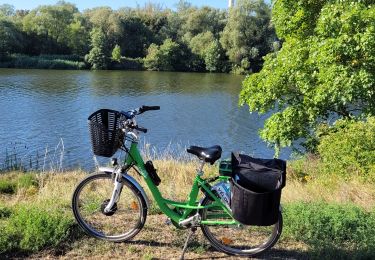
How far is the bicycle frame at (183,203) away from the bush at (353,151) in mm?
5002

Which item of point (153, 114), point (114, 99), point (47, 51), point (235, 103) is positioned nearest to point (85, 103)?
point (114, 99)

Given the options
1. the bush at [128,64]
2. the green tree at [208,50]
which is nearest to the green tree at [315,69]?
the green tree at [208,50]

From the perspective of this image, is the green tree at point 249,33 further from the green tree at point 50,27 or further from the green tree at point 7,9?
the green tree at point 7,9

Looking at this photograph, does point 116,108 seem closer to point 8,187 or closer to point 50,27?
point 8,187

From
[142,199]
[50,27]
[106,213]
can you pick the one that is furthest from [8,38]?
[142,199]

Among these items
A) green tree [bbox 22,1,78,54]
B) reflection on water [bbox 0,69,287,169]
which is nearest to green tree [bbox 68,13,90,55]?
green tree [bbox 22,1,78,54]

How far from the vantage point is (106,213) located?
4176mm

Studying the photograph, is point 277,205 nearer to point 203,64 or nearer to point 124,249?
point 124,249

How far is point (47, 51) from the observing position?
7331 cm

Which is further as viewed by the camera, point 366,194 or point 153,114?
point 153,114

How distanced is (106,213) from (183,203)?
0.79m

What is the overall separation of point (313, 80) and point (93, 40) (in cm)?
6421

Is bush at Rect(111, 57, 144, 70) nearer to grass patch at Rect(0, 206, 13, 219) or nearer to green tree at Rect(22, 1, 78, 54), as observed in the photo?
green tree at Rect(22, 1, 78, 54)

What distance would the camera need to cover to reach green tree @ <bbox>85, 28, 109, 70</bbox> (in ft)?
216
